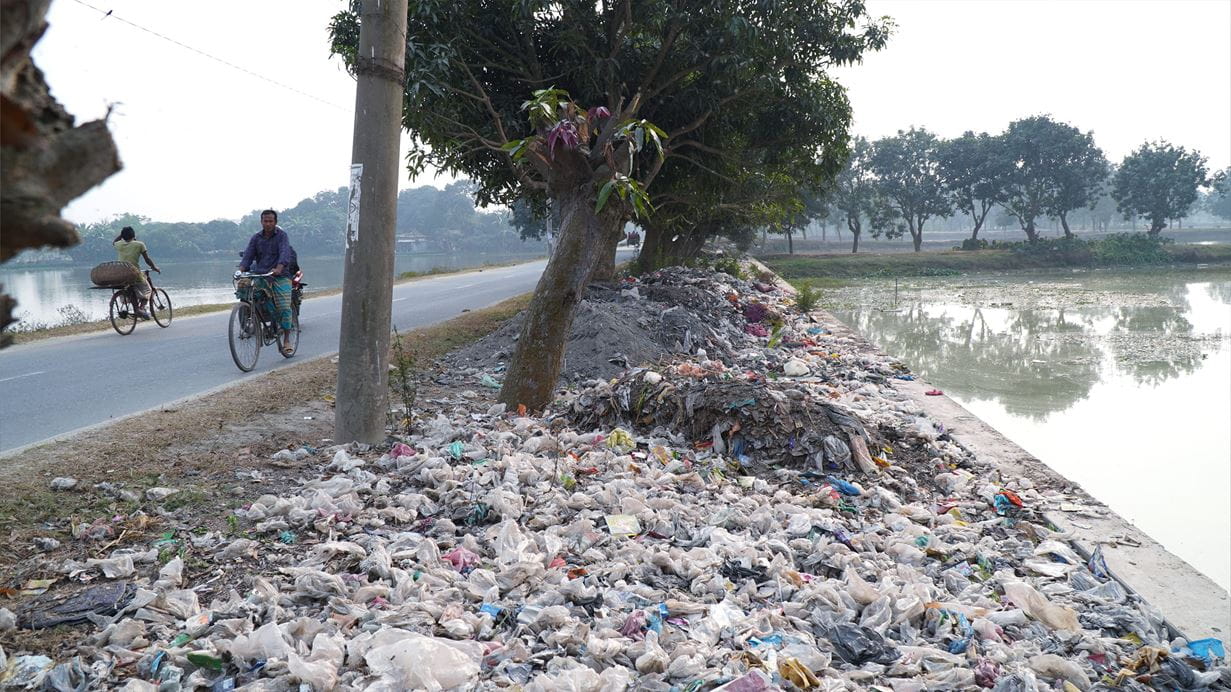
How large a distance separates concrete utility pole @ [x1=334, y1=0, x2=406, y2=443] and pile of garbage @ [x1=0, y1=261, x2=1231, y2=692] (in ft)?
1.32

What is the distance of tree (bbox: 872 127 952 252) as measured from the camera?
166 feet

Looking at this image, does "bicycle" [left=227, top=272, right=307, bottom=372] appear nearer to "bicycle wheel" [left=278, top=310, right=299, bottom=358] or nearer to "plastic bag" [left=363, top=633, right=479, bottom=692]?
"bicycle wheel" [left=278, top=310, right=299, bottom=358]

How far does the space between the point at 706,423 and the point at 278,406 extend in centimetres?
349

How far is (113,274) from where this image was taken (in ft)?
37.2

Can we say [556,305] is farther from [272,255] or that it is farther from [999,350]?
[999,350]

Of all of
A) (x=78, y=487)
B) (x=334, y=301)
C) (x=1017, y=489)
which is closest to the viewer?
(x=78, y=487)

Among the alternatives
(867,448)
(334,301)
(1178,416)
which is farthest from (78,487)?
(334,301)

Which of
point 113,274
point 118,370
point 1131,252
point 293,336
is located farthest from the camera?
point 1131,252

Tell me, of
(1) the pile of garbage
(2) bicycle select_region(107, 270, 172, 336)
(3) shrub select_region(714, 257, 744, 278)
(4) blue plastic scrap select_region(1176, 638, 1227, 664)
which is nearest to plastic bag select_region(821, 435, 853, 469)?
(1) the pile of garbage

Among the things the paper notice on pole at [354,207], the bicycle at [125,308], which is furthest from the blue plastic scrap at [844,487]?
the bicycle at [125,308]

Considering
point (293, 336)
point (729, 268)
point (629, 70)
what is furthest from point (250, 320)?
point (729, 268)

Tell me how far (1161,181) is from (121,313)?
54.2m

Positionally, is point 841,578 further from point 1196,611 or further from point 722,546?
point 1196,611

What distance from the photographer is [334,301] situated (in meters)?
17.9
